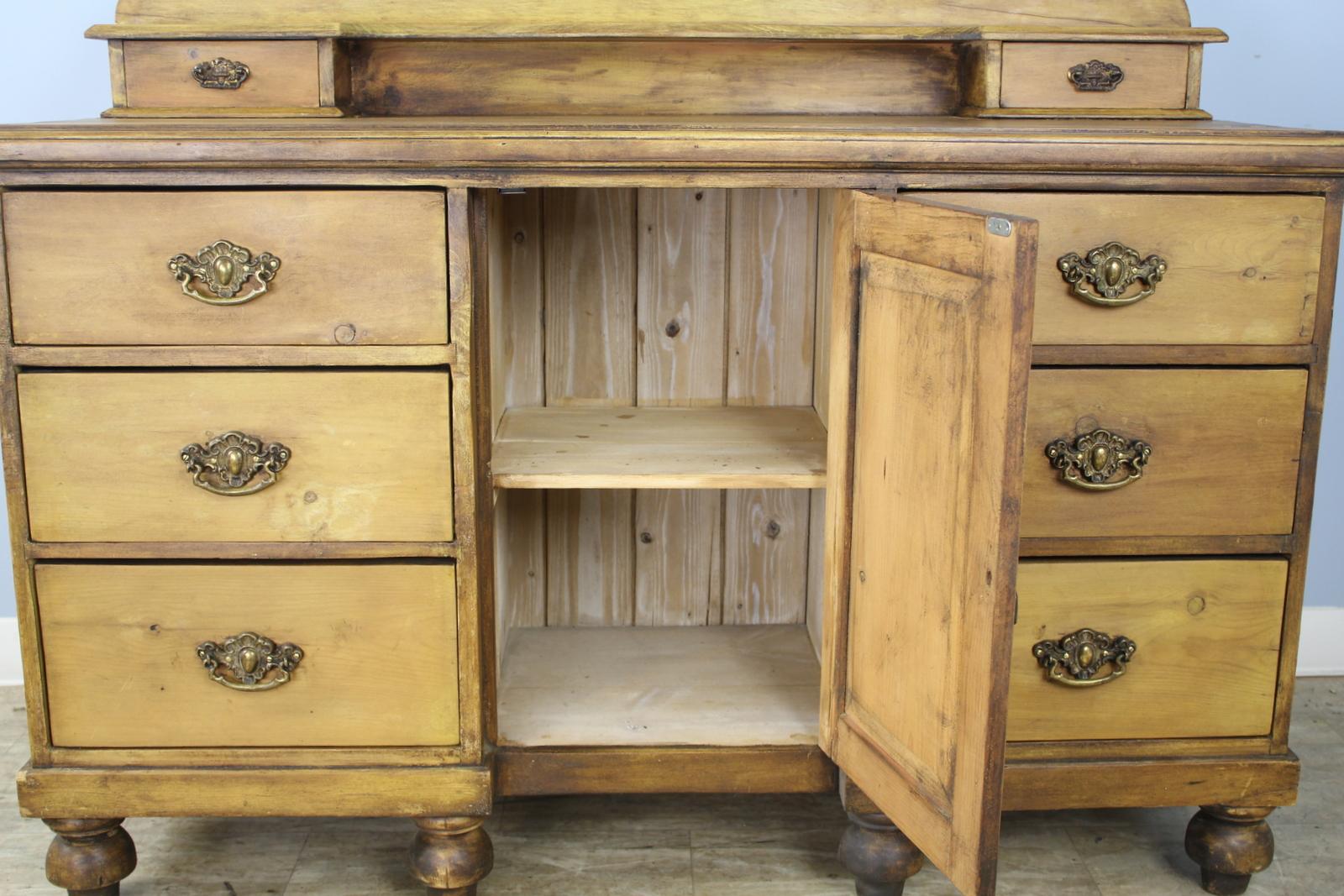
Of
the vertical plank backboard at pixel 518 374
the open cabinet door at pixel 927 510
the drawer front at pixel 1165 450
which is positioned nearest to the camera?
the open cabinet door at pixel 927 510

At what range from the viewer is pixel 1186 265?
166 cm

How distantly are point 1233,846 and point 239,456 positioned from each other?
1.34 metres

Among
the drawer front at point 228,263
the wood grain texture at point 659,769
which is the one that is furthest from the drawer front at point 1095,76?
the wood grain texture at point 659,769

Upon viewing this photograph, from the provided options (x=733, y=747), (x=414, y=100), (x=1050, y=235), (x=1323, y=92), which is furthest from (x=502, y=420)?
(x=1323, y=92)

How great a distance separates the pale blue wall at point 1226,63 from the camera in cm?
232

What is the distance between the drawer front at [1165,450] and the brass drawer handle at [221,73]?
108 centimetres

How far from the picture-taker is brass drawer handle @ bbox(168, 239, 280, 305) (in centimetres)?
160

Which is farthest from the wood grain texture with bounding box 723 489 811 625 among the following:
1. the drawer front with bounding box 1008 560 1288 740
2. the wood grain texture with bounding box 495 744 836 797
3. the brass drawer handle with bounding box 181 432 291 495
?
the brass drawer handle with bounding box 181 432 291 495

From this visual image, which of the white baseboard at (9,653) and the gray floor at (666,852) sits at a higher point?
the white baseboard at (9,653)

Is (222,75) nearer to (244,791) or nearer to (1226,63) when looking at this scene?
(244,791)

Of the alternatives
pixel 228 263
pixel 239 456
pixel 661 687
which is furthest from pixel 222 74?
pixel 661 687

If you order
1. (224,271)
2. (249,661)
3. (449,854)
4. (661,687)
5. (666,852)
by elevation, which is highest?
(224,271)

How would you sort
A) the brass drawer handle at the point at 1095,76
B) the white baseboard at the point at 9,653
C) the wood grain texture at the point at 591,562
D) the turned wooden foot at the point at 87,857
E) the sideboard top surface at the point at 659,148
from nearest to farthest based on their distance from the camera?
1. the sideboard top surface at the point at 659,148
2. the turned wooden foot at the point at 87,857
3. the brass drawer handle at the point at 1095,76
4. the wood grain texture at the point at 591,562
5. the white baseboard at the point at 9,653

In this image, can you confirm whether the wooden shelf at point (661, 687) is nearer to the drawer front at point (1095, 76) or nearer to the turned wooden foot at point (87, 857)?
the turned wooden foot at point (87, 857)
